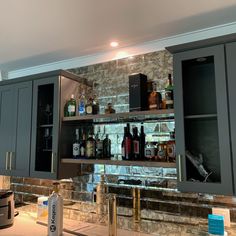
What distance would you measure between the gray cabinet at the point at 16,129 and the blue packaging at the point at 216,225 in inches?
61.7

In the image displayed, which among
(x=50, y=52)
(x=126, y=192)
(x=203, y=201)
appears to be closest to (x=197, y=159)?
(x=203, y=201)

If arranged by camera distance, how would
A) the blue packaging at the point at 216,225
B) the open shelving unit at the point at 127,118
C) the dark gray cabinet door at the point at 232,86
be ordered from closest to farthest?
1. the dark gray cabinet door at the point at 232,86
2. the blue packaging at the point at 216,225
3. the open shelving unit at the point at 127,118

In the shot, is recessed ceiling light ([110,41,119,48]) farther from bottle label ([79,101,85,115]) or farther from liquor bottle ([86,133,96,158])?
liquor bottle ([86,133,96,158])

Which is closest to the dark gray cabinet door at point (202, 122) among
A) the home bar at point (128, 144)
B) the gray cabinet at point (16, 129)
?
the home bar at point (128, 144)

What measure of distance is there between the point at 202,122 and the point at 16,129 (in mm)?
1697

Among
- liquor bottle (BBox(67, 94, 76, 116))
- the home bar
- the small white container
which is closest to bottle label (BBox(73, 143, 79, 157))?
the home bar

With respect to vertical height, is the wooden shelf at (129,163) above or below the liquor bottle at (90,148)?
below

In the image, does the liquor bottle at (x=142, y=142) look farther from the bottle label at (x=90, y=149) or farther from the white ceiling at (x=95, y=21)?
the white ceiling at (x=95, y=21)

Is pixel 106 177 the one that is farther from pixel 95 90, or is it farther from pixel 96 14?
pixel 96 14

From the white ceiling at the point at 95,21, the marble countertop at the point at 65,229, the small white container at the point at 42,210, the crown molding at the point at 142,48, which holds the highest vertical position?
the white ceiling at the point at 95,21

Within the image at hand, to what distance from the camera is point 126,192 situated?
2055mm

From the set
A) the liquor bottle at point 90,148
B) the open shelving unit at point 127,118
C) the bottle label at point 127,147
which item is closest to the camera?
the open shelving unit at point 127,118

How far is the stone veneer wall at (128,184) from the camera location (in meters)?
1.82

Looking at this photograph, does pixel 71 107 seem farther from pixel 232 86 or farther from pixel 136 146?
pixel 232 86
